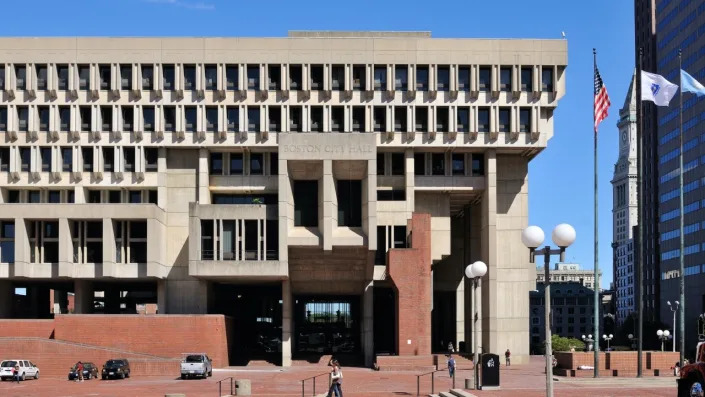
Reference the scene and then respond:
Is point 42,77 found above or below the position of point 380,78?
above

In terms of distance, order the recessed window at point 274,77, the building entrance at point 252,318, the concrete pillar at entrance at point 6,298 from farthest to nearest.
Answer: the building entrance at point 252,318, the concrete pillar at entrance at point 6,298, the recessed window at point 274,77

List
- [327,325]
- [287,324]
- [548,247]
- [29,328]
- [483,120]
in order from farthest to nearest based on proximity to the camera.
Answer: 1. [327,325]
2. [483,120]
3. [287,324]
4. [29,328]
5. [548,247]

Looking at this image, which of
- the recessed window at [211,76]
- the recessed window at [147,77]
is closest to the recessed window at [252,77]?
the recessed window at [211,76]

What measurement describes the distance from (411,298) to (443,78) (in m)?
18.7

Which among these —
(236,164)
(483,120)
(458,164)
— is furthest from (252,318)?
(483,120)

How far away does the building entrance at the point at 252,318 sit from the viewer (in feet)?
271

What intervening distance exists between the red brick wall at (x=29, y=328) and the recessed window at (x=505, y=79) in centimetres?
3974

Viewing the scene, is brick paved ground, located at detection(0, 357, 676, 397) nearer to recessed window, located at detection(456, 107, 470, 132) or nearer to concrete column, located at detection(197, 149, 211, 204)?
concrete column, located at detection(197, 149, 211, 204)

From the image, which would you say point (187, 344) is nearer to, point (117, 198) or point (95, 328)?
point (95, 328)

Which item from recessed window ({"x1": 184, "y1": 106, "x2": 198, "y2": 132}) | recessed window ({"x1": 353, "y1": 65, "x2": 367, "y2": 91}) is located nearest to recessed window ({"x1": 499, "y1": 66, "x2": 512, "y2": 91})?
recessed window ({"x1": 353, "y1": 65, "x2": 367, "y2": 91})

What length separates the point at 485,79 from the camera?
79188 millimetres

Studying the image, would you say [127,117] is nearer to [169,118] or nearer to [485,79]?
[169,118]

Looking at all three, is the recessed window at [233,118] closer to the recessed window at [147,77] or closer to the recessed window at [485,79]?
the recessed window at [147,77]

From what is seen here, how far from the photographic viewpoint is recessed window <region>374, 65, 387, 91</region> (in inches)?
3095
